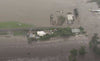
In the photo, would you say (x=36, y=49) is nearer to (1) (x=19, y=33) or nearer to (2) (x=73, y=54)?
(1) (x=19, y=33)

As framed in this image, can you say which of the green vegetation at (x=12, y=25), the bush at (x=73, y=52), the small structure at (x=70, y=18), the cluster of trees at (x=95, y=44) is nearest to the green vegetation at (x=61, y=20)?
the small structure at (x=70, y=18)

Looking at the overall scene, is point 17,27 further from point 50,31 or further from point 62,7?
point 62,7

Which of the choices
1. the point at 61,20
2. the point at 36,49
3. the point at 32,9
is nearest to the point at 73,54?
the point at 36,49

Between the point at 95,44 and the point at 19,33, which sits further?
the point at 19,33

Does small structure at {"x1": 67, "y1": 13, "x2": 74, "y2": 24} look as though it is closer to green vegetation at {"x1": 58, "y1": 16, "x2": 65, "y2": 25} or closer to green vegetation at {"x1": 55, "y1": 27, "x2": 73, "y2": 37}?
green vegetation at {"x1": 58, "y1": 16, "x2": 65, "y2": 25}

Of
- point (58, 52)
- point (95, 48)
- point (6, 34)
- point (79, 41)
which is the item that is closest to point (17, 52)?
point (6, 34)

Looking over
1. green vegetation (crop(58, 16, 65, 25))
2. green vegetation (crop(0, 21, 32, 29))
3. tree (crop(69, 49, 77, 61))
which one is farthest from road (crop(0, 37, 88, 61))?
green vegetation (crop(58, 16, 65, 25))

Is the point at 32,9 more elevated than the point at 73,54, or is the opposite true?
the point at 32,9

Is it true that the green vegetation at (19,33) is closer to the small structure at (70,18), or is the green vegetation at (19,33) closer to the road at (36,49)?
the road at (36,49)
